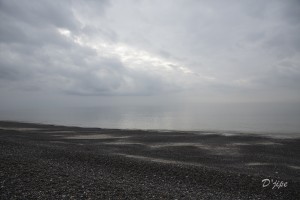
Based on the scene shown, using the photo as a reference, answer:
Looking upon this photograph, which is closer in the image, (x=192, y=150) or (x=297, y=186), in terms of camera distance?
Result: (x=297, y=186)

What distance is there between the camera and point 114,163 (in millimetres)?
18734

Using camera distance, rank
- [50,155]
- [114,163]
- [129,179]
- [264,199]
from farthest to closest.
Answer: [50,155]
[114,163]
[129,179]
[264,199]

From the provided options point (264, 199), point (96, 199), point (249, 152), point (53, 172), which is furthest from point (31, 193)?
point (249, 152)

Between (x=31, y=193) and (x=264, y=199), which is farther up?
(x=31, y=193)

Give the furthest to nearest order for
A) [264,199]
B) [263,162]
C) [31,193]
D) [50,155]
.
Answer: [263,162] < [50,155] < [264,199] < [31,193]

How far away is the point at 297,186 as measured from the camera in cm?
1524

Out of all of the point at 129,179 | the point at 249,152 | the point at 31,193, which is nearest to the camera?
the point at 31,193

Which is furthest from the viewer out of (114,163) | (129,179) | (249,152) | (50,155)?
(249,152)

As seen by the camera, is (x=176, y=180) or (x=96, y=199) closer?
(x=96, y=199)

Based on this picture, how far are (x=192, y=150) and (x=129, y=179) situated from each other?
59.8 ft

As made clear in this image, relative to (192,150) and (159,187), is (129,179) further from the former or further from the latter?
(192,150)

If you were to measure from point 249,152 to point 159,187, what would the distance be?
21424mm

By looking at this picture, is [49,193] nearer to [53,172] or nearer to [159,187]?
[53,172]

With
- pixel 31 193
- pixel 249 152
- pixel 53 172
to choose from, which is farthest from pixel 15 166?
pixel 249 152
